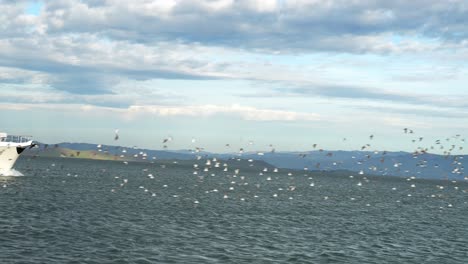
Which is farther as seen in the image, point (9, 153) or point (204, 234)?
point (9, 153)

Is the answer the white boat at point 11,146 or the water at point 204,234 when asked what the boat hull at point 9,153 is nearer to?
the white boat at point 11,146

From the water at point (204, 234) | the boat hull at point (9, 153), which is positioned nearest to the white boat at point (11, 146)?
the boat hull at point (9, 153)

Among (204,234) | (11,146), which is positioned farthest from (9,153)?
(204,234)

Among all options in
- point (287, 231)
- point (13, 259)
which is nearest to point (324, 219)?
point (287, 231)

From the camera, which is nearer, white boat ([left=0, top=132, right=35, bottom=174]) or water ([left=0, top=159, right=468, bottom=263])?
water ([left=0, top=159, right=468, bottom=263])

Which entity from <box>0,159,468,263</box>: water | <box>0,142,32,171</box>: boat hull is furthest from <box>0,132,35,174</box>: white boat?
<box>0,159,468,263</box>: water

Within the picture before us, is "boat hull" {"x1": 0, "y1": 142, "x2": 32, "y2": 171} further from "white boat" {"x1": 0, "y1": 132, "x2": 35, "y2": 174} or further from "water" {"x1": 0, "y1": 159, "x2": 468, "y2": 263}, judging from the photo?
"water" {"x1": 0, "y1": 159, "x2": 468, "y2": 263}

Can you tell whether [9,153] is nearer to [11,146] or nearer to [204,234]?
[11,146]

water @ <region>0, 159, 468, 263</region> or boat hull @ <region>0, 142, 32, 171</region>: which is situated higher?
boat hull @ <region>0, 142, 32, 171</region>

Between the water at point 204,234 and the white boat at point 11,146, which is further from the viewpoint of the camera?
the white boat at point 11,146

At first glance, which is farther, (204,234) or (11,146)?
(11,146)

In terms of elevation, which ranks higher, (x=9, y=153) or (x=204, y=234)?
(x=9, y=153)

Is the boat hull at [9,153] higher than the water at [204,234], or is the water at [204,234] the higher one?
the boat hull at [9,153]

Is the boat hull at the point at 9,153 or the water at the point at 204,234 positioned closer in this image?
the water at the point at 204,234
